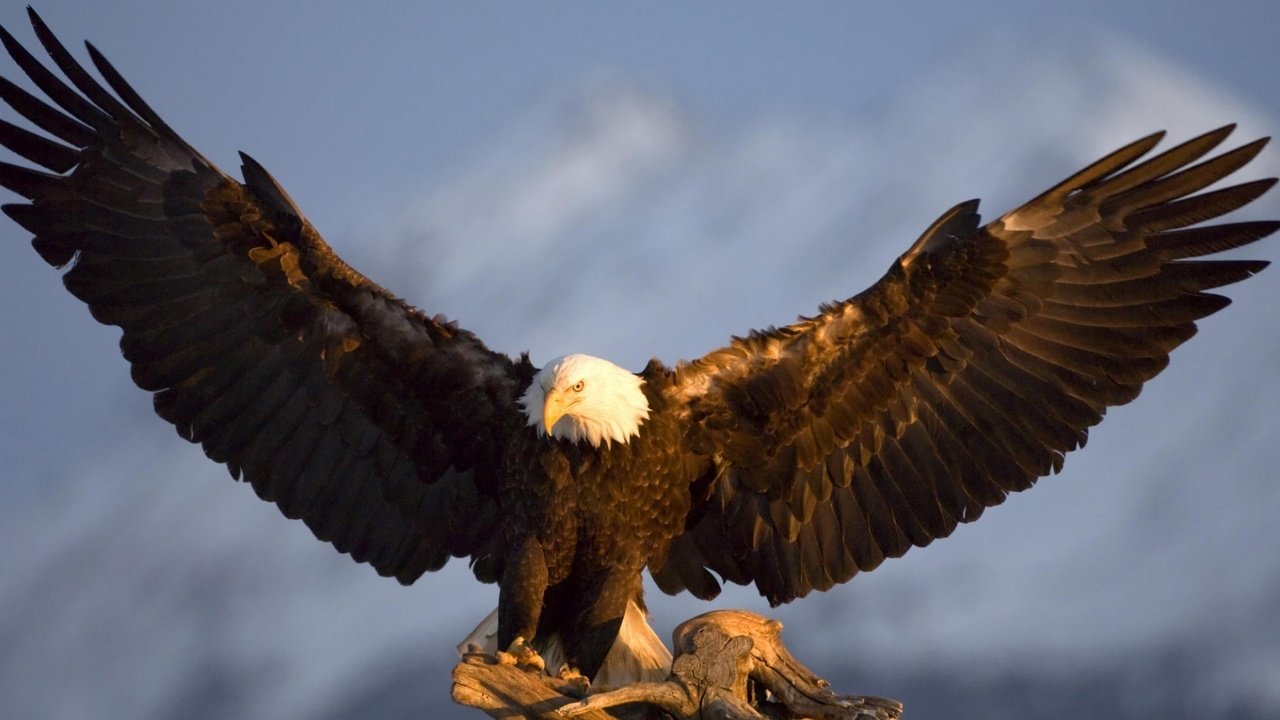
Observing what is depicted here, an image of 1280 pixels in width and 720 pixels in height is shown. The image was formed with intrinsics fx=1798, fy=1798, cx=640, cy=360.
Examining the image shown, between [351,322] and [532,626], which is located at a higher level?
[351,322]

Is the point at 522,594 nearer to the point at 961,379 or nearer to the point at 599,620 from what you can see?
the point at 599,620

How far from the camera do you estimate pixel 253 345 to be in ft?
23.1

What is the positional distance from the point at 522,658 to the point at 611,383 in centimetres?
110

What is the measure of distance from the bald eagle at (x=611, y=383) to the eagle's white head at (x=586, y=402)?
1cm

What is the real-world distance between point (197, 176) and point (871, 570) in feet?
9.97

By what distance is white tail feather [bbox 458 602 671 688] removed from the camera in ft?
21.5

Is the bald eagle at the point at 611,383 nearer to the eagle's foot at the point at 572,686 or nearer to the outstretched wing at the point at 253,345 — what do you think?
the outstretched wing at the point at 253,345

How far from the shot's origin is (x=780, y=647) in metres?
6.08

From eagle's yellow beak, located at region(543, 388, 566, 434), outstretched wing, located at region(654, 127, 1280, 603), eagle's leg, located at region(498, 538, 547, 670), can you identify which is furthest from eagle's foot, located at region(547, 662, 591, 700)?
outstretched wing, located at region(654, 127, 1280, 603)

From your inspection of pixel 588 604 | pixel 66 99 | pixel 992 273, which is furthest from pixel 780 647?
pixel 66 99

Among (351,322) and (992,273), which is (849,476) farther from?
(351,322)

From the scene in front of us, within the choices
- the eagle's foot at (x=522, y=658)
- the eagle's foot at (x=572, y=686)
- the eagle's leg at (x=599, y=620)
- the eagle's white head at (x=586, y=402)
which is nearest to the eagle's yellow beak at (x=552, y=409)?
the eagle's white head at (x=586, y=402)

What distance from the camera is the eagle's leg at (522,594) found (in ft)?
20.8

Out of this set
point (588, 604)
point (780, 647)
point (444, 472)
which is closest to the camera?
point (780, 647)
